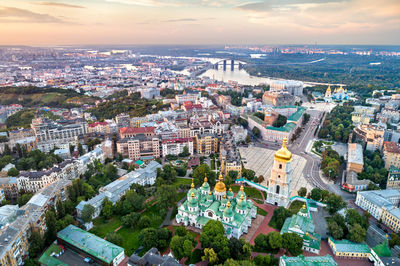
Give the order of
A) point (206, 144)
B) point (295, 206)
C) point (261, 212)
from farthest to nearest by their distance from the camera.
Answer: point (206, 144), point (295, 206), point (261, 212)

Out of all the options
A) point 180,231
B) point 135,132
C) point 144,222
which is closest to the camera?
point 180,231

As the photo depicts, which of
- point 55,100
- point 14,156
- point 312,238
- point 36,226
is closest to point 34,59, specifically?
point 55,100

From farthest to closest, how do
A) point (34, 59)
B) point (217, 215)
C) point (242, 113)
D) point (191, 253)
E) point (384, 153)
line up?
1. point (34, 59)
2. point (242, 113)
3. point (384, 153)
4. point (217, 215)
5. point (191, 253)

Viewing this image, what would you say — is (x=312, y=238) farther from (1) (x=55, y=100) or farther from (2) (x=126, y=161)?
(1) (x=55, y=100)

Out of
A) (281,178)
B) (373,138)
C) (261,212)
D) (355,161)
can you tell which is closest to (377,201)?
(355,161)

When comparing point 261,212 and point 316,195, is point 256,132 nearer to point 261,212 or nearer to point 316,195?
point 316,195

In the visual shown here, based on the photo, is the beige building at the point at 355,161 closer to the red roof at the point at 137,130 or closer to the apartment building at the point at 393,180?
the apartment building at the point at 393,180

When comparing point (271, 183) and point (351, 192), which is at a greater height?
point (271, 183)
